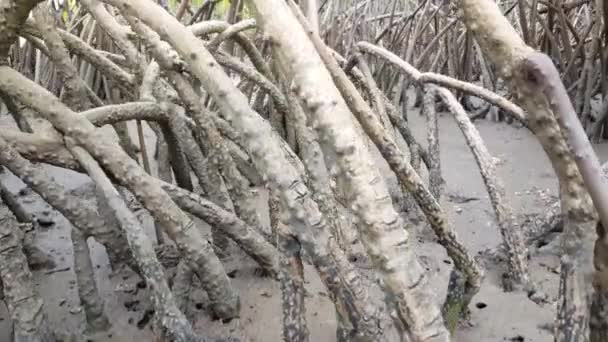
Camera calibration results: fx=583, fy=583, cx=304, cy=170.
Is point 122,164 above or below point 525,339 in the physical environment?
above

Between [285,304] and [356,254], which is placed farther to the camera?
[356,254]

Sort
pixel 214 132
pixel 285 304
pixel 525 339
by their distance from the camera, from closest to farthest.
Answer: pixel 285 304, pixel 525 339, pixel 214 132

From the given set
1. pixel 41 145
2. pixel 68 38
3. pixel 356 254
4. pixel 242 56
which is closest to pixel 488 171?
pixel 356 254

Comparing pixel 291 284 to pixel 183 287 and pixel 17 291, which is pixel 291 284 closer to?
pixel 183 287

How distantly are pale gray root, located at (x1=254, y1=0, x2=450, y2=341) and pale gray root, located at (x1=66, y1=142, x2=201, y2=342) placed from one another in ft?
2.27

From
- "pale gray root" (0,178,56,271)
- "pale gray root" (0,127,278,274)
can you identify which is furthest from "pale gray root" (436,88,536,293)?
"pale gray root" (0,178,56,271)

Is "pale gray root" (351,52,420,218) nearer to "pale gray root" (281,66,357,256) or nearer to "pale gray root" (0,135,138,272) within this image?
"pale gray root" (281,66,357,256)

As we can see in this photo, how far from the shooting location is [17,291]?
1.27 metres

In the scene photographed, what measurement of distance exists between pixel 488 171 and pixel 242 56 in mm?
2249

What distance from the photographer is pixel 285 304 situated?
1.11 m

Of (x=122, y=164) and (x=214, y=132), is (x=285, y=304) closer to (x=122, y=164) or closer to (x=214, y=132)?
(x=122, y=164)

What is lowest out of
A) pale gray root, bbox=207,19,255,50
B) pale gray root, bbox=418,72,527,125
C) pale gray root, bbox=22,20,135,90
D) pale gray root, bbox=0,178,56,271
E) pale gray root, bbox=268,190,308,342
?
pale gray root, bbox=0,178,56,271

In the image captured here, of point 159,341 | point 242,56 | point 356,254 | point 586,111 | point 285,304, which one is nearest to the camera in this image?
point 285,304

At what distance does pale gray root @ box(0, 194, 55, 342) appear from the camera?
1.26 m
